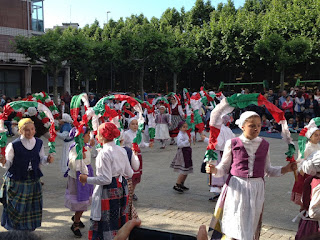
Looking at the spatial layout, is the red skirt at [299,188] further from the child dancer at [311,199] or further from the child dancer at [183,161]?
the child dancer at [183,161]

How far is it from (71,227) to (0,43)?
24.0m

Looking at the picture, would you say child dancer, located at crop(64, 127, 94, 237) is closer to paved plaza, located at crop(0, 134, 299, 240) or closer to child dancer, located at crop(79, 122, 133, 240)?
paved plaza, located at crop(0, 134, 299, 240)

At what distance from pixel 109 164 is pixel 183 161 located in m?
3.40

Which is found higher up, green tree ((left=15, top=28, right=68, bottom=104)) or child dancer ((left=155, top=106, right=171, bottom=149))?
green tree ((left=15, top=28, right=68, bottom=104))

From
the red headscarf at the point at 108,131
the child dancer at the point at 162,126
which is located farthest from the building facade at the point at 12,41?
the red headscarf at the point at 108,131

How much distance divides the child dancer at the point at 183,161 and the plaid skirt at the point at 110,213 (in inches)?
125

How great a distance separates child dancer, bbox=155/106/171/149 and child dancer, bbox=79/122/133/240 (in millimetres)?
8842

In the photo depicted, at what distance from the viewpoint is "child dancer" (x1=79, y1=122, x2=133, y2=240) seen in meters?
4.48

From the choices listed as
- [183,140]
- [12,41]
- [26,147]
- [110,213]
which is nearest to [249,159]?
[110,213]

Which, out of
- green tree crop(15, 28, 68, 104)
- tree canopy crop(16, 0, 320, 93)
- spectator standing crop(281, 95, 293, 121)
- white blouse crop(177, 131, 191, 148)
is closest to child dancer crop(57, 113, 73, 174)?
white blouse crop(177, 131, 191, 148)

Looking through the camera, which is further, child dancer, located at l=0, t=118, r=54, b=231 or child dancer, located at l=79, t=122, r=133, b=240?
child dancer, located at l=0, t=118, r=54, b=231

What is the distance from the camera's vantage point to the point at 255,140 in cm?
424

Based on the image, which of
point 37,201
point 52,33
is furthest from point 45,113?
point 52,33

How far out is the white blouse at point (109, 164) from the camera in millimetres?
4424
